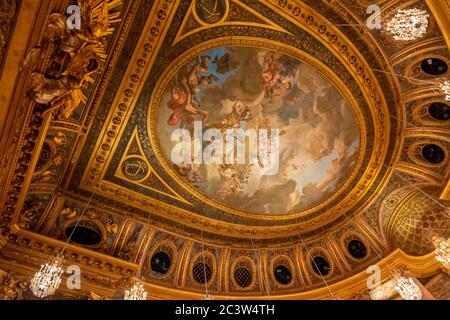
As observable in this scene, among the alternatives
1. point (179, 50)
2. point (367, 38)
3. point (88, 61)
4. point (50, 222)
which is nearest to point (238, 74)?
point (179, 50)

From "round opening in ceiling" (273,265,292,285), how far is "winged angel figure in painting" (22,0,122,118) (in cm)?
957

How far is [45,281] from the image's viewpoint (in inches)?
308

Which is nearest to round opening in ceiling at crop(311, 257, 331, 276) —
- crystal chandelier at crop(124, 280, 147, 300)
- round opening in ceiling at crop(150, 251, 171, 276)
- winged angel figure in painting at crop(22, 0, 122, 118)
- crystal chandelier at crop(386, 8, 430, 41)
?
round opening in ceiling at crop(150, 251, 171, 276)

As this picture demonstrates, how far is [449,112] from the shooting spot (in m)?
9.49

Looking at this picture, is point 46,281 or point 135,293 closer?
point 46,281

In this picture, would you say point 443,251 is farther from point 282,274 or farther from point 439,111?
point 282,274

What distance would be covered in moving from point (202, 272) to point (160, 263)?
1628 mm

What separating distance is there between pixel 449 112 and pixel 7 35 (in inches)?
416

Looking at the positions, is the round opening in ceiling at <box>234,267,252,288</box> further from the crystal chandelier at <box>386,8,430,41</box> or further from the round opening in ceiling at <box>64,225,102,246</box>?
the crystal chandelier at <box>386,8,430,41</box>

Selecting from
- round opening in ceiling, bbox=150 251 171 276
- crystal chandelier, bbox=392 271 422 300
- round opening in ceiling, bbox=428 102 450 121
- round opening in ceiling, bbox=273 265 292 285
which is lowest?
crystal chandelier, bbox=392 271 422 300

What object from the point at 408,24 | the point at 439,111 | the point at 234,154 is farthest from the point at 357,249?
the point at 408,24

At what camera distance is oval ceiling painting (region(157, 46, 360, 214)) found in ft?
34.0

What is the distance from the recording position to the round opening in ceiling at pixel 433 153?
399 inches

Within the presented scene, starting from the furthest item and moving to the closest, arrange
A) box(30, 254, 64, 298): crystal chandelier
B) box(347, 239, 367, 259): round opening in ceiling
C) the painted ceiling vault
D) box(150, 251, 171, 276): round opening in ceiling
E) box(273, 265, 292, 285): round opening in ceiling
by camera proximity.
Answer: box(273, 265, 292, 285): round opening in ceiling
box(347, 239, 367, 259): round opening in ceiling
box(150, 251, 171, 276): round opening in ceiling
the painted ceiling vault
box(30, 254, 64, 298): crystal chandelier
